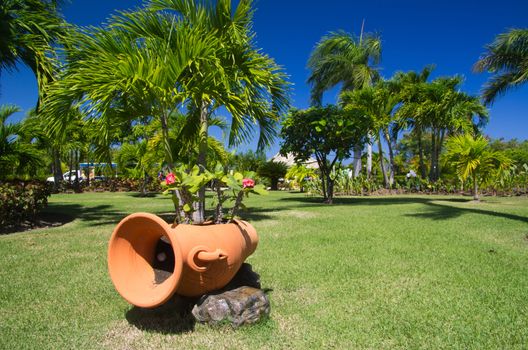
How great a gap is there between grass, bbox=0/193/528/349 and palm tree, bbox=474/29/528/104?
191 inches

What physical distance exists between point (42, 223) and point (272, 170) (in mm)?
18648

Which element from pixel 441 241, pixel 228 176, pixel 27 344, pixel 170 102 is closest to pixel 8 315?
pixel 27 344

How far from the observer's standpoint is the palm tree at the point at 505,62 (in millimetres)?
8816

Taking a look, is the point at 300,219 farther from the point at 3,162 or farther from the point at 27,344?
the point at 3,162

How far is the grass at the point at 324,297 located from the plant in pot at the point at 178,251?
1.02 ft

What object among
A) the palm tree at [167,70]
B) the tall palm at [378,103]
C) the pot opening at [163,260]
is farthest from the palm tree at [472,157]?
the pot opening at [163,260]

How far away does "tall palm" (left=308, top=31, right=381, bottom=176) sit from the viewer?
2105cm

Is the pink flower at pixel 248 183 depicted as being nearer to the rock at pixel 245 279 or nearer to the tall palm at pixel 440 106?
the rock at pixel 245 279

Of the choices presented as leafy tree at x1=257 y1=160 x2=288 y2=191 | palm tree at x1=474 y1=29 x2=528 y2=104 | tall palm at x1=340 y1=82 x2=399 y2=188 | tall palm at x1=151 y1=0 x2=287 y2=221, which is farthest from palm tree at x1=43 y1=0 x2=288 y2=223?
leafy tree at x1=257 y1=160 x2=288 y2=191

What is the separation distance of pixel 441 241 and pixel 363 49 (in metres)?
17.8

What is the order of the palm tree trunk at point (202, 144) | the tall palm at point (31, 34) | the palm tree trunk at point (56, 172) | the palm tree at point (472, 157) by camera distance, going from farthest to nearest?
the palm tree trunk at point (56, 172)
the palm tree at point (472, 157)
the tall palm at point (31, 34)
the palm tree trunk at point (202, 144)

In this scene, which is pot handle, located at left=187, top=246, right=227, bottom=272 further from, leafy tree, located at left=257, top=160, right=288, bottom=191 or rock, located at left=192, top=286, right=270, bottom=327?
leafy tree, located at left=257, top=160, right=288, bottom=191

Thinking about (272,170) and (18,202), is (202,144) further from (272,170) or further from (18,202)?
(272,170)

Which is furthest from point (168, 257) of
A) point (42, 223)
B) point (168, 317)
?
point (42, 223)
